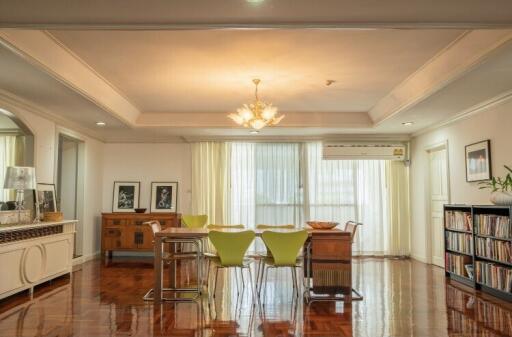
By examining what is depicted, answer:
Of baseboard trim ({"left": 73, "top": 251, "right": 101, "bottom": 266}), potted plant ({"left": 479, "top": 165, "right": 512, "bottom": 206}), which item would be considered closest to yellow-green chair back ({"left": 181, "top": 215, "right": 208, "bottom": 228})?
baseboard trim ({"left": 73, "top": 251, "right": 101, "bottom": 266})

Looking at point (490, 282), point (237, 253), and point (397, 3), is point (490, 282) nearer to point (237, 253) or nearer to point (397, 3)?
point (237, 253)

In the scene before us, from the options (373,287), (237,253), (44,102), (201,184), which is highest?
(44,102)

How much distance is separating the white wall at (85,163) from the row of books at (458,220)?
5745 mm

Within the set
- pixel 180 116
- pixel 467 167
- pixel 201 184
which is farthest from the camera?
pixel 201 184

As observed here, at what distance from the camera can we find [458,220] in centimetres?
599

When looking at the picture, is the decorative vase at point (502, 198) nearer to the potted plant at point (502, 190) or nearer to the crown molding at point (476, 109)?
the potted plant at point (502, 190)

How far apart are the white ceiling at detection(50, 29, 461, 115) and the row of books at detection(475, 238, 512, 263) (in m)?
2.19

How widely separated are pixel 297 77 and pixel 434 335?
3.19 metres

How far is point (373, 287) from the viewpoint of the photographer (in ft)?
17.7

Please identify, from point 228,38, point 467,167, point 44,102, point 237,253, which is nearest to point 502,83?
point 467,167

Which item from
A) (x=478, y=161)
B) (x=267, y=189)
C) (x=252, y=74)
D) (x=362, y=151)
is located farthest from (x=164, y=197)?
(x=478, y=161)

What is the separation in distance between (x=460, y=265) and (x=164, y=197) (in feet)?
17.4

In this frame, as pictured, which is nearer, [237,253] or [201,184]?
[237,253]

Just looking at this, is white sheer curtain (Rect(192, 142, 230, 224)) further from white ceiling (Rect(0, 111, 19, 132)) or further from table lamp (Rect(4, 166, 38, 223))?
table lamp (Rect(4, 166, 38, 223))
